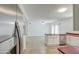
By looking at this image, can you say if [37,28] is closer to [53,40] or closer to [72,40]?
[53,40]

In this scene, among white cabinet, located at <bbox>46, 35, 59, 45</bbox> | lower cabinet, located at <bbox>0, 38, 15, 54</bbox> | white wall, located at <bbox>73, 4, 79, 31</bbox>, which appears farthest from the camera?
white cabinet, located at <bbox>46, 35, 59, 45</bbox>

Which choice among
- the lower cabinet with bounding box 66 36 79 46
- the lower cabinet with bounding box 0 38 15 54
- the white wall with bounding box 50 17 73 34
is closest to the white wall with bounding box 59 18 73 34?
the white wall with bounding box 50 17 73 34

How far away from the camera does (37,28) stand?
126cm

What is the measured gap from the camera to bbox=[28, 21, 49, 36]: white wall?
1.20 metres

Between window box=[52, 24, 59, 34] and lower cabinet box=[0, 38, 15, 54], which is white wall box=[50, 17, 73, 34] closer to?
window box=[52, 24, 59, 34]

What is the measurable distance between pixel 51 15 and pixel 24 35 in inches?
16.4

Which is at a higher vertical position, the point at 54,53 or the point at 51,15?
the point at 51,15

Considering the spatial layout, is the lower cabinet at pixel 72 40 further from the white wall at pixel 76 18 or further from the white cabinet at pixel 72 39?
the white wall at pixel 76 18

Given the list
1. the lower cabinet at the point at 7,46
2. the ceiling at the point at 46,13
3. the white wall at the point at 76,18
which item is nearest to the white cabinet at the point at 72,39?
the white wall at the point at 76,18

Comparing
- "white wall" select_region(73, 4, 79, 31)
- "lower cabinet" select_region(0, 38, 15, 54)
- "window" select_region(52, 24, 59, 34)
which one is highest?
"white wall" select_region(73, 4, 79, 31)

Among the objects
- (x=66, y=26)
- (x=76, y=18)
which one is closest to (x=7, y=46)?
(x=66, y=26)

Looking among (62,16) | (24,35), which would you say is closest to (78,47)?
(62,16)
